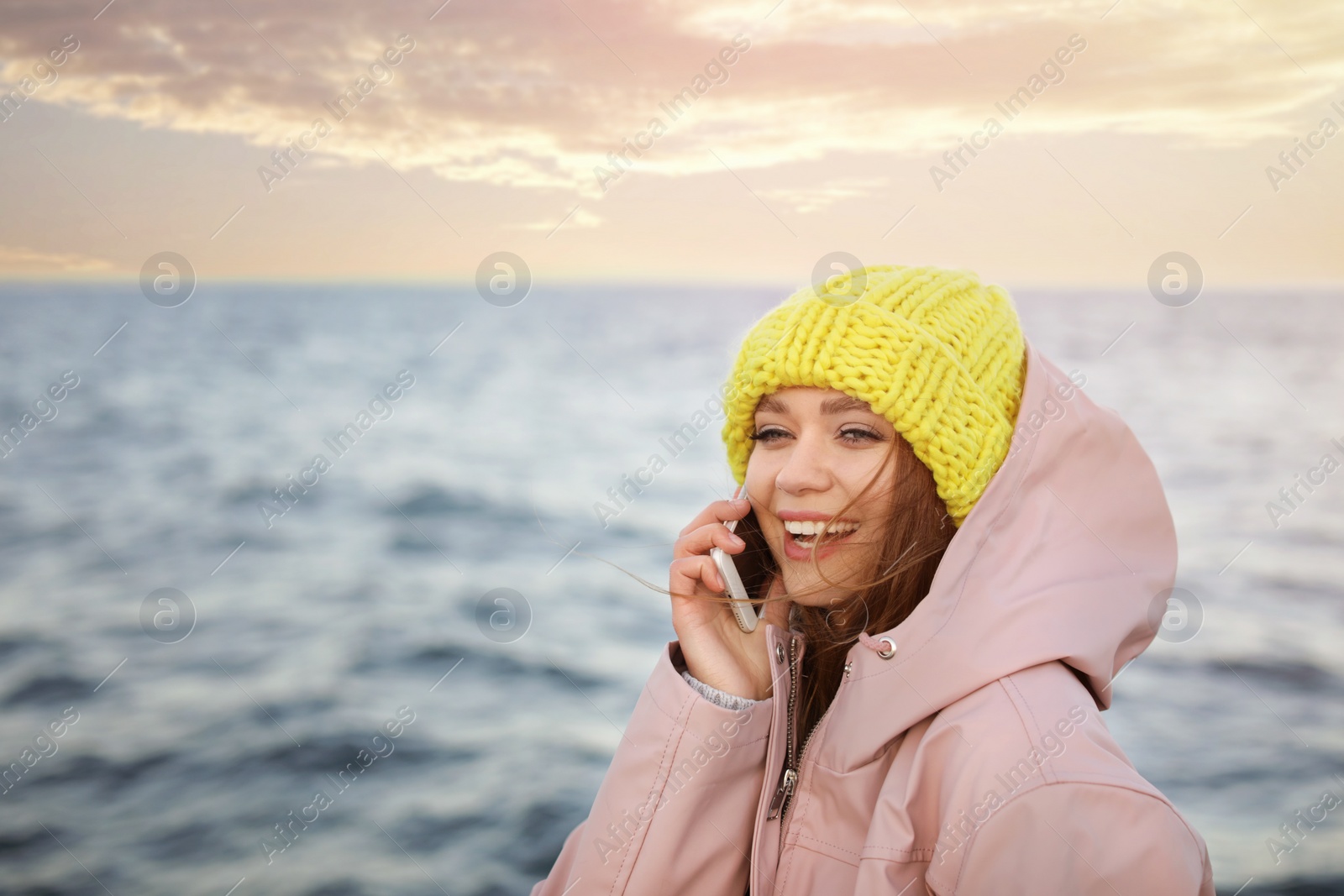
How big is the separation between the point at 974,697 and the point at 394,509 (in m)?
14.2

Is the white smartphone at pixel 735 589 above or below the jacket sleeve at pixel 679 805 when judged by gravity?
A: above

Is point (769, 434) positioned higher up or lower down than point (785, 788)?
higher up

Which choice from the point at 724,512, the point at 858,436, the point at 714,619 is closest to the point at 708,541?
the point at 724,512

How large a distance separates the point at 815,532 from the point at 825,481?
139 mm

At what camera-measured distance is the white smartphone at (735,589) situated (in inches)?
100

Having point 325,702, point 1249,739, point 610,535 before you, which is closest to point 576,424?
point 610,535

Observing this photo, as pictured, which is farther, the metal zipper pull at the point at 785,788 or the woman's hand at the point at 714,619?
the woman's hand at the point at 714,619

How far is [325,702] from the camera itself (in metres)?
8.12

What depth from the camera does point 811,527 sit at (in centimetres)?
239
